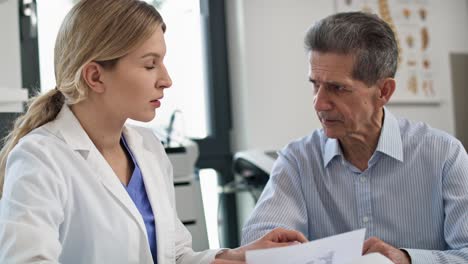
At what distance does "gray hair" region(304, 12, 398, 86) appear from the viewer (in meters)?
1.58

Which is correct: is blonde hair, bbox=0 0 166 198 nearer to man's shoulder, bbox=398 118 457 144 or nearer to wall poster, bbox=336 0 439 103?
man's shoulder, bbox=398 118 457 144

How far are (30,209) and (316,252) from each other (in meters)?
0.51

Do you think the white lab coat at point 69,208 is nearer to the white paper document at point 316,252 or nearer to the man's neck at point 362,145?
the white paper document at point 316,252

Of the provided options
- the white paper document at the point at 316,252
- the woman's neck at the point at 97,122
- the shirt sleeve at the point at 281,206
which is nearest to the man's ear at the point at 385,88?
the shirt sleeve at the point at 281,206

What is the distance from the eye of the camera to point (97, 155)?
1265mm

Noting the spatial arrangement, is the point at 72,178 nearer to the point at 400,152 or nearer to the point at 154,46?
the point at 154,46

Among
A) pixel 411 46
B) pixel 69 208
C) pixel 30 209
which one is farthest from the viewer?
pixel 411 46

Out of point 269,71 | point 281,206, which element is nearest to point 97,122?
point 281,206

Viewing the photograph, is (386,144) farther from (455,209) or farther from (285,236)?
(285,236)

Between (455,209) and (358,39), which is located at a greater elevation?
(358,39)

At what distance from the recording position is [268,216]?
5.23ft

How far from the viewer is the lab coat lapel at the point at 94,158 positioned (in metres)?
1.24

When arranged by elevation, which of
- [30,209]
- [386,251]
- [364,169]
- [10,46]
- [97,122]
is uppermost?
[10,46]

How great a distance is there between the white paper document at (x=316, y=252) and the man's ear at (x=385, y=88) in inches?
23.8
